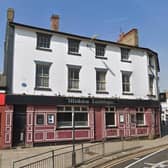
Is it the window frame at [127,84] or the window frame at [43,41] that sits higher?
the window frame at [43,41]

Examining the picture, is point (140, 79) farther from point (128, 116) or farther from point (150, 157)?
point (150, 157)

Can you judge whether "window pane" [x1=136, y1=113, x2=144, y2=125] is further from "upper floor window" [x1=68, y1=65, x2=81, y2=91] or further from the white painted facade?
"upper floor window" [x1=68, y1=65, x2=81, y2=91]

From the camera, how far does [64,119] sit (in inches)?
888

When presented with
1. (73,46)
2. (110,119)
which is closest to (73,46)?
(73,46)

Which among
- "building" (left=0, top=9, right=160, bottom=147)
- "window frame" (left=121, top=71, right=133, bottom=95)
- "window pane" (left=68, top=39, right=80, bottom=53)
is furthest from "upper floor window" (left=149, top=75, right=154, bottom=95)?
"window pane" (left=68, top=39, right=80, bottom=53)

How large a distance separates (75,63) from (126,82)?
5.83 meters

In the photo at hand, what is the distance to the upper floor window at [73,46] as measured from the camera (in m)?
24.0

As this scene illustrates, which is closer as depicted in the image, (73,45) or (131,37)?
(73,45)

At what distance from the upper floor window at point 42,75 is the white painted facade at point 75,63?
30 cm

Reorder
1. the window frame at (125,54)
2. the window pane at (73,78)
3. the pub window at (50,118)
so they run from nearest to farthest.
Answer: the pub window at (50,118)
the window pane at (73,78)
the window frame at (125,54)

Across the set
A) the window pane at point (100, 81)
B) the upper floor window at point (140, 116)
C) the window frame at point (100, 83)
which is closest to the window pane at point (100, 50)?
the window frame at point (100, 83)

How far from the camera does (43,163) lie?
14.2 metres

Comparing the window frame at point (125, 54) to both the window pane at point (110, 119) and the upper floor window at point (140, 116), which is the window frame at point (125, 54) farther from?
the window pane at point (110, 119)

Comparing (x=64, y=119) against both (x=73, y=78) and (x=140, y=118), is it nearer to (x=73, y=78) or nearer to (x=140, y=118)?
(x=73, y=78)
